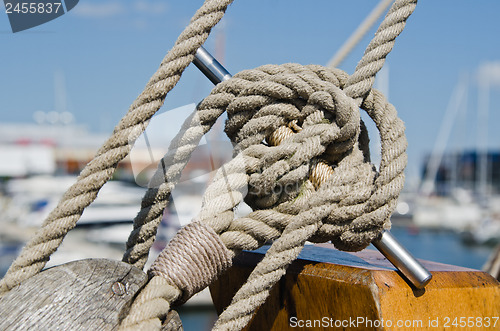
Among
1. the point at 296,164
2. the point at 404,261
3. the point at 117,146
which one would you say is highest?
the point at 117,146

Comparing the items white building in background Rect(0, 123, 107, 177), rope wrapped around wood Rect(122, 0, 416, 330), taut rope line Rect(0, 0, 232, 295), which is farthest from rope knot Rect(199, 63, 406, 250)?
white building in background Rect(0, 123, 107, 177)

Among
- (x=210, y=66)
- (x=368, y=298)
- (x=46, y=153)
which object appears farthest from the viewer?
(x=46, y=153)

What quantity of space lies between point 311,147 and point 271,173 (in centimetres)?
11

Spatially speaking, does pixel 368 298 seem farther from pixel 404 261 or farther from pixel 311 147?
pixel 311 147

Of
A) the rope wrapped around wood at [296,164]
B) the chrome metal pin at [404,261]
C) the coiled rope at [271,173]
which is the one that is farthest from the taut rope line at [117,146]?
the chrome metal pin at [404,261]

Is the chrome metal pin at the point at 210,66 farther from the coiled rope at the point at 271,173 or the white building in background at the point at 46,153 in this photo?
the white building in background at the point at 46,153

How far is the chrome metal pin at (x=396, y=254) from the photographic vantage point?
106 cm

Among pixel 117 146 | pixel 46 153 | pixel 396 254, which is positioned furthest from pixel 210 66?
pixel 46 153

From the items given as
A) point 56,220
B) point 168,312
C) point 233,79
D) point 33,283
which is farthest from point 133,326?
point 233,79

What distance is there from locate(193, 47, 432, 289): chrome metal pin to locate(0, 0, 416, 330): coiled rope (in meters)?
0.04

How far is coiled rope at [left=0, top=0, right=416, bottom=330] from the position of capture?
1021mm

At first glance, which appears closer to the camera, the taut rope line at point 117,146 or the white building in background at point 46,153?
the taut rope line at point 117,146

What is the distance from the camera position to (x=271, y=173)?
3.59ft

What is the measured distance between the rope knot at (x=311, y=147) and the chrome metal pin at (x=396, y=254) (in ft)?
0.12
